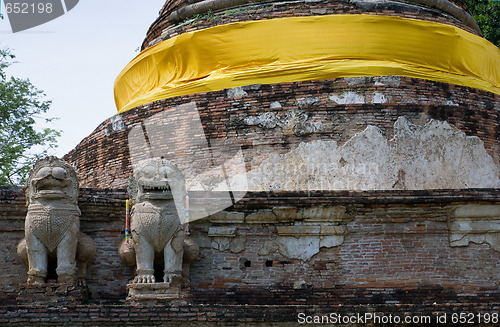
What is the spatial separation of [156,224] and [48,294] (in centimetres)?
139

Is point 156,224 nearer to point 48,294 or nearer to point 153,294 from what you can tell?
point 153,294

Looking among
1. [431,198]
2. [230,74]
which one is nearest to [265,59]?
[230,74]

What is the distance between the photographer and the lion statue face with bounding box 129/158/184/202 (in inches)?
376

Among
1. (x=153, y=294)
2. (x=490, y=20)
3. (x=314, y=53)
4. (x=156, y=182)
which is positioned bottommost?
(x=153, y=294)

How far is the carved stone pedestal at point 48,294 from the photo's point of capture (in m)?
9.08

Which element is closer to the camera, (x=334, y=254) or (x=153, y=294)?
(x=153, y=294)

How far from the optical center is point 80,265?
972cm

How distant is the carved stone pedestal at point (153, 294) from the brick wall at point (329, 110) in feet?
12.1

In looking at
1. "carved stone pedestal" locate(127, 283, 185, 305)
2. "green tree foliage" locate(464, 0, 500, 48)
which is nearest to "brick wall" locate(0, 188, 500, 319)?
"carved stone pedestal" locate(127, 283, 185, 305)

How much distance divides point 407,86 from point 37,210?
6373mm

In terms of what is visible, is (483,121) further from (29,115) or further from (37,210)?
(29,115)

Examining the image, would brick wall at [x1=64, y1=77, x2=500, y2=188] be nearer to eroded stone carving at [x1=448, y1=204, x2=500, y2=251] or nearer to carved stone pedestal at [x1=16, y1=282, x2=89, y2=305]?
eroded stone carving at [x1=448, y1=204, x2=500, y2=251]

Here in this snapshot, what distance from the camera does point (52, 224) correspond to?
9.28m

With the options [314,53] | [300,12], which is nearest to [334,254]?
Answer: [314,53]
